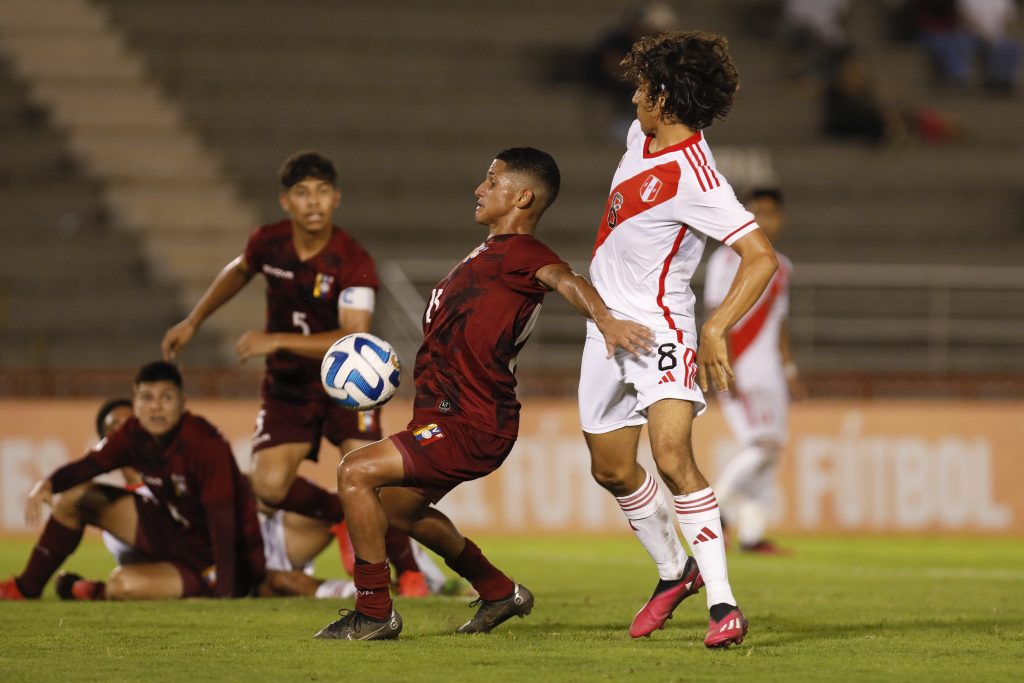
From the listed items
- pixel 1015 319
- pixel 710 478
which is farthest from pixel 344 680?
pixel 1015 319

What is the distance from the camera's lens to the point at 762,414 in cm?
1111

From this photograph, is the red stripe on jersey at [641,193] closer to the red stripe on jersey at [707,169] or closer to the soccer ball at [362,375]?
the red stripe on jersey at [707,169]

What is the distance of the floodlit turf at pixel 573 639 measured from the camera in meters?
5.17

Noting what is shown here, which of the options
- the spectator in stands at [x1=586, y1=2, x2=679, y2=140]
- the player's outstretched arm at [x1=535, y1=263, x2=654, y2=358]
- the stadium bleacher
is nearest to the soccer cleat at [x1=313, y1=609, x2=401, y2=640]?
the player's outstretched arm at [x1=535, y1=263, x2=654, y2=358]

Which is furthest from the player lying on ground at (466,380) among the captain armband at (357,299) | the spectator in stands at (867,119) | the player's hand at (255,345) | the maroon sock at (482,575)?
the spectator in stands at (867,119)

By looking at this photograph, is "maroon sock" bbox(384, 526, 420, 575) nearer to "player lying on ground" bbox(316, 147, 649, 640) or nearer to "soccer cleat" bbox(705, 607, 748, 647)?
"player lying on ground" bbox(316, 147, 649, 640)

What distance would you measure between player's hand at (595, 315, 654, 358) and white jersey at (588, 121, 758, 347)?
30 cm

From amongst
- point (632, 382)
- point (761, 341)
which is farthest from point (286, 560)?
point (761, 341)

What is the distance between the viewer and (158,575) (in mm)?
7668

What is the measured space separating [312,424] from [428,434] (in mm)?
2305

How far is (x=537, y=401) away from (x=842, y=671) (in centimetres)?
834

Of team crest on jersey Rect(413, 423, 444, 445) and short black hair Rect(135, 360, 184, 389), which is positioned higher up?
short black hair Rect(135, 360, 184, 389)

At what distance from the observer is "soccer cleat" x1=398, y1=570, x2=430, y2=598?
25.7ft

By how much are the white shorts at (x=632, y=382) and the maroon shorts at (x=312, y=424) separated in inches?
80.3
